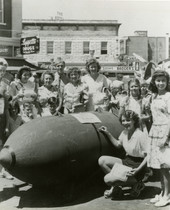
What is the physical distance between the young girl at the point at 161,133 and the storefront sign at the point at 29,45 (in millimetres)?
13300

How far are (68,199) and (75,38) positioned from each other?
36.9m

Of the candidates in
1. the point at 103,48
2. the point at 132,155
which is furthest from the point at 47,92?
the point at 103,48

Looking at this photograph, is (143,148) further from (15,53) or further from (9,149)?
(15,53)

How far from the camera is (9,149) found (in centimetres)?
473

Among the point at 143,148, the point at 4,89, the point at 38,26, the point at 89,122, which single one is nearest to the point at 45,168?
the point at 89,122

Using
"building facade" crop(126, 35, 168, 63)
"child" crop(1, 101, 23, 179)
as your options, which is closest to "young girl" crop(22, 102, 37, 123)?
"child" crop(1, 101, 23, 179)

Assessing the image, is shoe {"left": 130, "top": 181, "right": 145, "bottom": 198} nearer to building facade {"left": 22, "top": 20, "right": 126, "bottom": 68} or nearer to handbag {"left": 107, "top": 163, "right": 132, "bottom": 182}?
handbag {"left": 107, "top": 163, "right": 132, "bottom": 182}

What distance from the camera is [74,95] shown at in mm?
6496

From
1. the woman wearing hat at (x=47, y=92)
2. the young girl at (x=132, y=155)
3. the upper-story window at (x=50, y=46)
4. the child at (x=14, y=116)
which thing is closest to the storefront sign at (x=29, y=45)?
the woman wearing hat at (x=47, y=92)

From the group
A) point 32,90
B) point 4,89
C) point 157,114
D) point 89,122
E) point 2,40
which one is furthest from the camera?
point 2,40

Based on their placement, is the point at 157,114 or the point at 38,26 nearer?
the point at 157,114

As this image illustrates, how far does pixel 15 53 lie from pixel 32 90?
1302 cm

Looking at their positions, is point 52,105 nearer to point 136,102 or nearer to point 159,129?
point 136,102

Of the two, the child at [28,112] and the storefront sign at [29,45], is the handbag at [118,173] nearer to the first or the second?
the child at [28,112]
